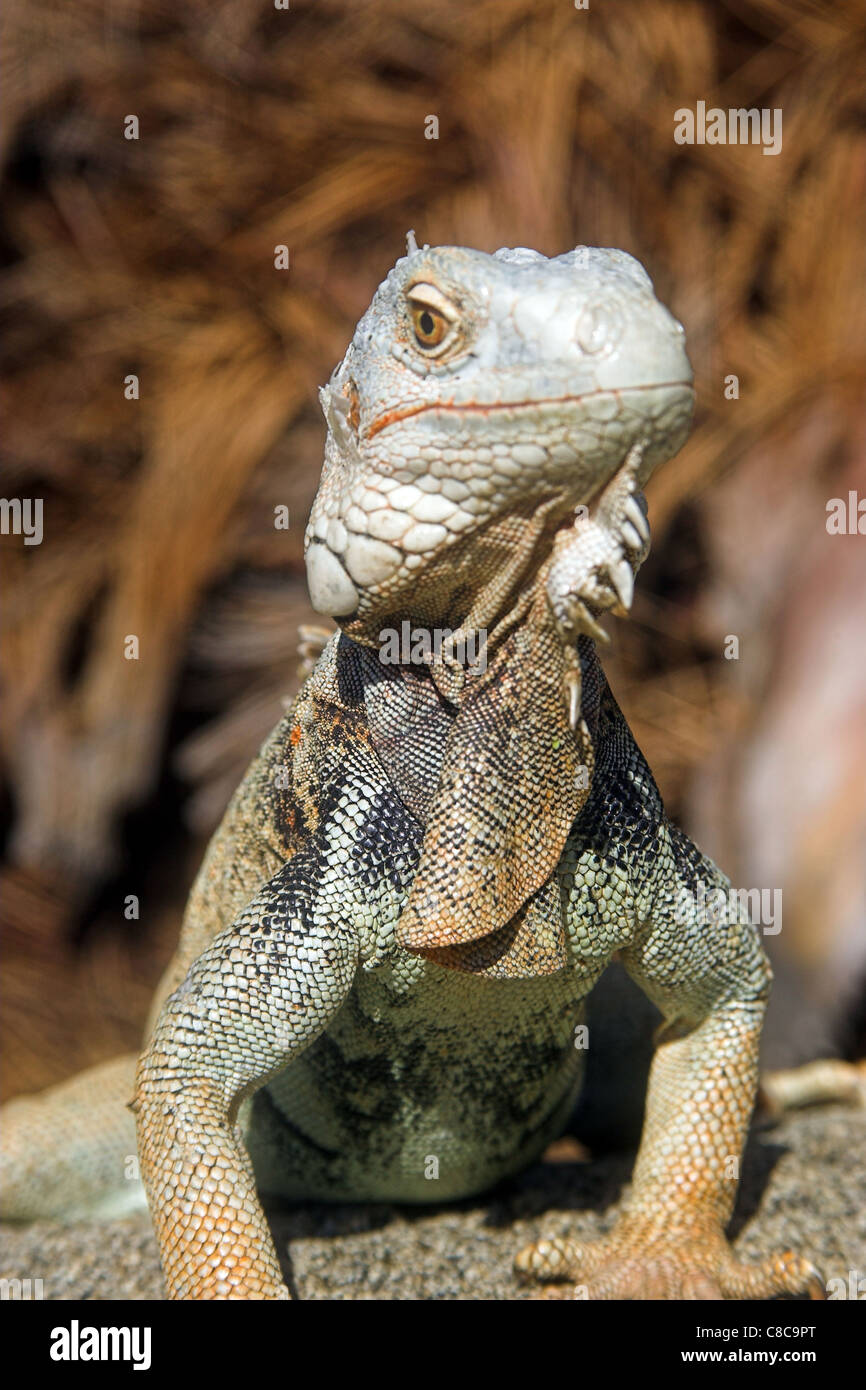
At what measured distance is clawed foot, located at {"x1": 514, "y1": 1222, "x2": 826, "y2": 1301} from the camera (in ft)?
11.9

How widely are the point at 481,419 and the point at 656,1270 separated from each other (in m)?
2.40

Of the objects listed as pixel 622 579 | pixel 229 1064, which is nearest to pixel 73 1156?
pixel 229 1064

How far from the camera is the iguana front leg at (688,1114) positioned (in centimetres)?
361

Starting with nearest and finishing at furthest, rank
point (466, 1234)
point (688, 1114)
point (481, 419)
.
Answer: point (481, 419), point (688, 1114), point (466, 1234)

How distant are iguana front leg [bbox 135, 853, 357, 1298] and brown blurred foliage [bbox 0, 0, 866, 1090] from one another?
204 inches

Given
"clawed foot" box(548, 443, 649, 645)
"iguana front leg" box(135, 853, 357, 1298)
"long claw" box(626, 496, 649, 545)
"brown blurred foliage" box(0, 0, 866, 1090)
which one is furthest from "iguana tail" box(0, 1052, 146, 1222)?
"brown blurred foliage" box(0, 0, 866, 1090)

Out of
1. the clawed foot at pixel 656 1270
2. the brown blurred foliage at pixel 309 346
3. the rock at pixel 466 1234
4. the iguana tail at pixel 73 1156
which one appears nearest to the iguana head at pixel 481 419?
the clawed foot at pixel 656 1270

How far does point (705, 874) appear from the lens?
3.66m

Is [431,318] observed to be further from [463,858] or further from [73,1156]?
[73,1156]

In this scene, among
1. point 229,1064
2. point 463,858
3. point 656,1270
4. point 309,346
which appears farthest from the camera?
point 309,346

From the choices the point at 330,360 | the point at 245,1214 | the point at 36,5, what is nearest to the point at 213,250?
the point at 330,360

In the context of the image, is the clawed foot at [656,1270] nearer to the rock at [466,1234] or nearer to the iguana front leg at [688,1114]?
the iguana front leg at [688,1114]

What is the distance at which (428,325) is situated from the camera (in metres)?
2.84

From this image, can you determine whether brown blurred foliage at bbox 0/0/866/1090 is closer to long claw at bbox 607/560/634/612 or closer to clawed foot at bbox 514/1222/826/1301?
clawed foot at bbox 514/1222/826/1301
